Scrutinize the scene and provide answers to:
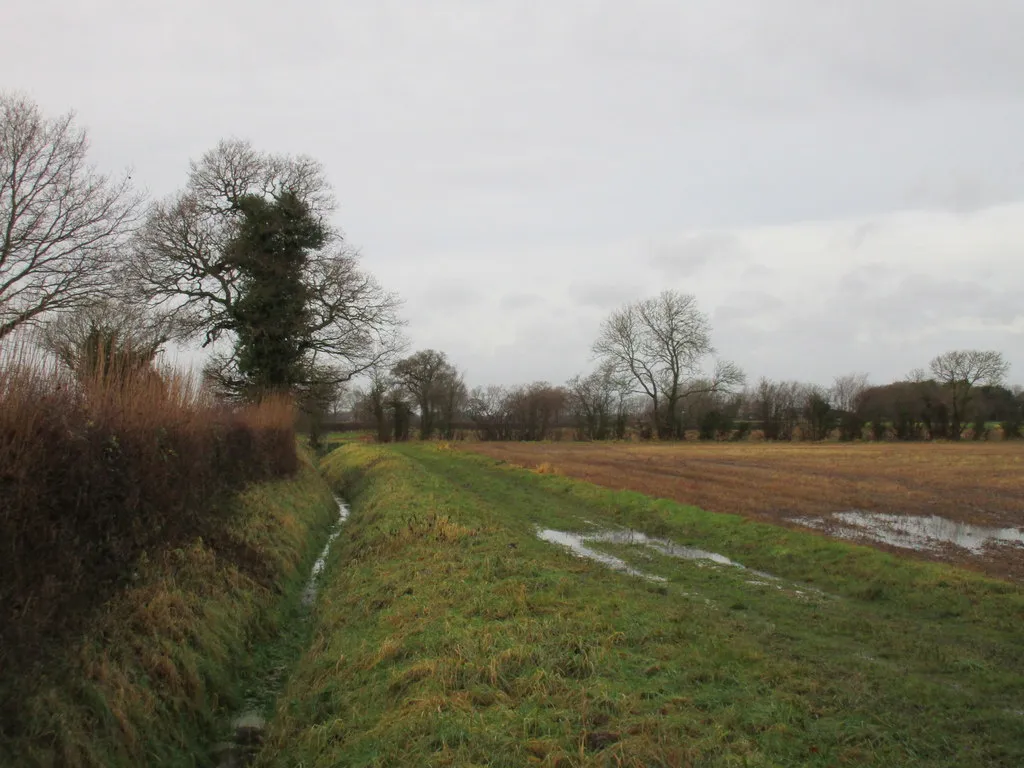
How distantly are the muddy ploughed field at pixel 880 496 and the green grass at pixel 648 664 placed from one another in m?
2.89

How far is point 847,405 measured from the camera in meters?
77.2

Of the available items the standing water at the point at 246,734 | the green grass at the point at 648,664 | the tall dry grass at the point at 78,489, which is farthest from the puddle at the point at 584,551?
the tall dry grass at the point at 78,489

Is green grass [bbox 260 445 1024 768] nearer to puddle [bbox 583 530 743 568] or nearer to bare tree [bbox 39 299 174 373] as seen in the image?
puddle [bbox 583 530 743 568]

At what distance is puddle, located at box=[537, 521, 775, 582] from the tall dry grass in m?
7.08

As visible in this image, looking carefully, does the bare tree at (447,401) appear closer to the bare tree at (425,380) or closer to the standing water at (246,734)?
the bare tree at (425,380)

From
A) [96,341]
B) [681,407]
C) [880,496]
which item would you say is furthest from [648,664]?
[681,407]

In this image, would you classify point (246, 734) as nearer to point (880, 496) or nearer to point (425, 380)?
point (880, 496)

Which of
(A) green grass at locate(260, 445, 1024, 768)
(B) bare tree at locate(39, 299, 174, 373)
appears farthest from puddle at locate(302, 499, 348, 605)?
(B) bare tree at locate(39, 299, 174, 373)

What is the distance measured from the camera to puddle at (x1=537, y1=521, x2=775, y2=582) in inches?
484

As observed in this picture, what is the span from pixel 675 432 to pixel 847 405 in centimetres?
2238

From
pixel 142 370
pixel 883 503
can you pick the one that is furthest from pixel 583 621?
pixel 883 503

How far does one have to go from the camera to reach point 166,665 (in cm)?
649

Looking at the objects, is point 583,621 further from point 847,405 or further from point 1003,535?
point 847,405

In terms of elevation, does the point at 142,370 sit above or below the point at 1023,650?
above
